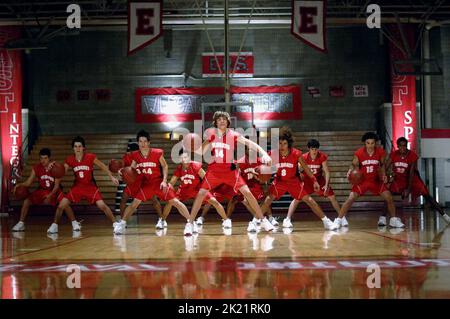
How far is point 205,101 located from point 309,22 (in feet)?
28.0

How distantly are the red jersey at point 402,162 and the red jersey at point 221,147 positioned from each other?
3707mm

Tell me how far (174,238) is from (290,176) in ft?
7.72

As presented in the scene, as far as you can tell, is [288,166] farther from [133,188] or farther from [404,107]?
[404,107]

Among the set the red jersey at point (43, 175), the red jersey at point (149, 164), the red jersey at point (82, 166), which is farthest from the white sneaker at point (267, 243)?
the red jersey at point (43, 175)

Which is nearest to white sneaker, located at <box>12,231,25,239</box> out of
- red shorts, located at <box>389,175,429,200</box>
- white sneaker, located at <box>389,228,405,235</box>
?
white sneaker, located at <box>389,228,405,235</box>

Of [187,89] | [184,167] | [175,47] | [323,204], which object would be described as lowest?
[323,204]

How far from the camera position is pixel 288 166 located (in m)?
10.2

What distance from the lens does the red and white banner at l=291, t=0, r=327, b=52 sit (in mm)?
14164

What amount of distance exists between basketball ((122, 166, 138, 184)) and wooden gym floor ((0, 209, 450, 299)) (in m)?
0.99

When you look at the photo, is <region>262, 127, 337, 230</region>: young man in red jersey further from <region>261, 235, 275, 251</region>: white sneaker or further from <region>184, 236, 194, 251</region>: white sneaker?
<region>184, 236, 194, 251</region>: white sneaker
